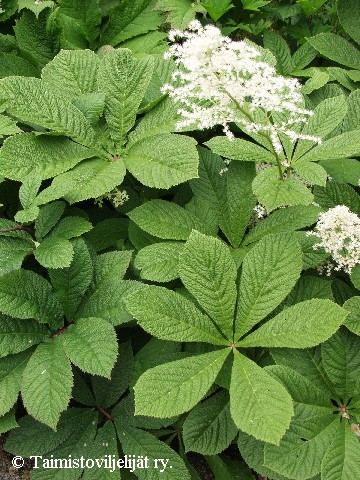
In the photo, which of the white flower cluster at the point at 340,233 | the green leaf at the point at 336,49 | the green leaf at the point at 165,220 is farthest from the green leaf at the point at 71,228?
the green leaf at the point at 336,49

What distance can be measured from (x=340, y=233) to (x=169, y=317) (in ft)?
2.08

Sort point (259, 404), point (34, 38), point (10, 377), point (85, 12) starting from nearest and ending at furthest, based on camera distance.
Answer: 1. point (259, 404)
2. point (10, 377)
3. point (34, 38)
4. point (85, 12)

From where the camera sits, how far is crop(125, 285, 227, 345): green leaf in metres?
1.49

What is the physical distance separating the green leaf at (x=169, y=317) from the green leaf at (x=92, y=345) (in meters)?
0.14

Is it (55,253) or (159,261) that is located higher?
(55,253)

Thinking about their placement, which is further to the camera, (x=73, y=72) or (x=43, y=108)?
(x=73, y=72)

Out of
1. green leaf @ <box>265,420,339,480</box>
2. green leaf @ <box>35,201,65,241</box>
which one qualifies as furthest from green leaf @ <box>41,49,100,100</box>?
green leaf @ <box>265,420,339,480</box>

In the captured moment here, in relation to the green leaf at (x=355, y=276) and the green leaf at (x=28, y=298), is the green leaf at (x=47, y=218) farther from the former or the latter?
the green leaf at (x=355, y=276)

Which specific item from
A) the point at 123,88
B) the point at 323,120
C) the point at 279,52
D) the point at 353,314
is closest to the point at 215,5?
the point at 279,52

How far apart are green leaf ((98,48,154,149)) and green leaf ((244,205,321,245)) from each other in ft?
2.06

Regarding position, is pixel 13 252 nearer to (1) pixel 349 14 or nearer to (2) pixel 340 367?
(2) pixel 340 367

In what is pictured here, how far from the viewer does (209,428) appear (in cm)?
163

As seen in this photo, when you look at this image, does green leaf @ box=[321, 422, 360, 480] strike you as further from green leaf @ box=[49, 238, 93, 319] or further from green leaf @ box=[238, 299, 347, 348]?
green leaf @ box=[49, 238, 93, 319]

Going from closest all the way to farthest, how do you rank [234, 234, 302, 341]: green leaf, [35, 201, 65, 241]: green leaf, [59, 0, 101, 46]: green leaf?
[234, 234, 302, 341]: green leaf → [35, 201, 65, 241]: green leaf → [59, 0, 101, 46]: green leaf
